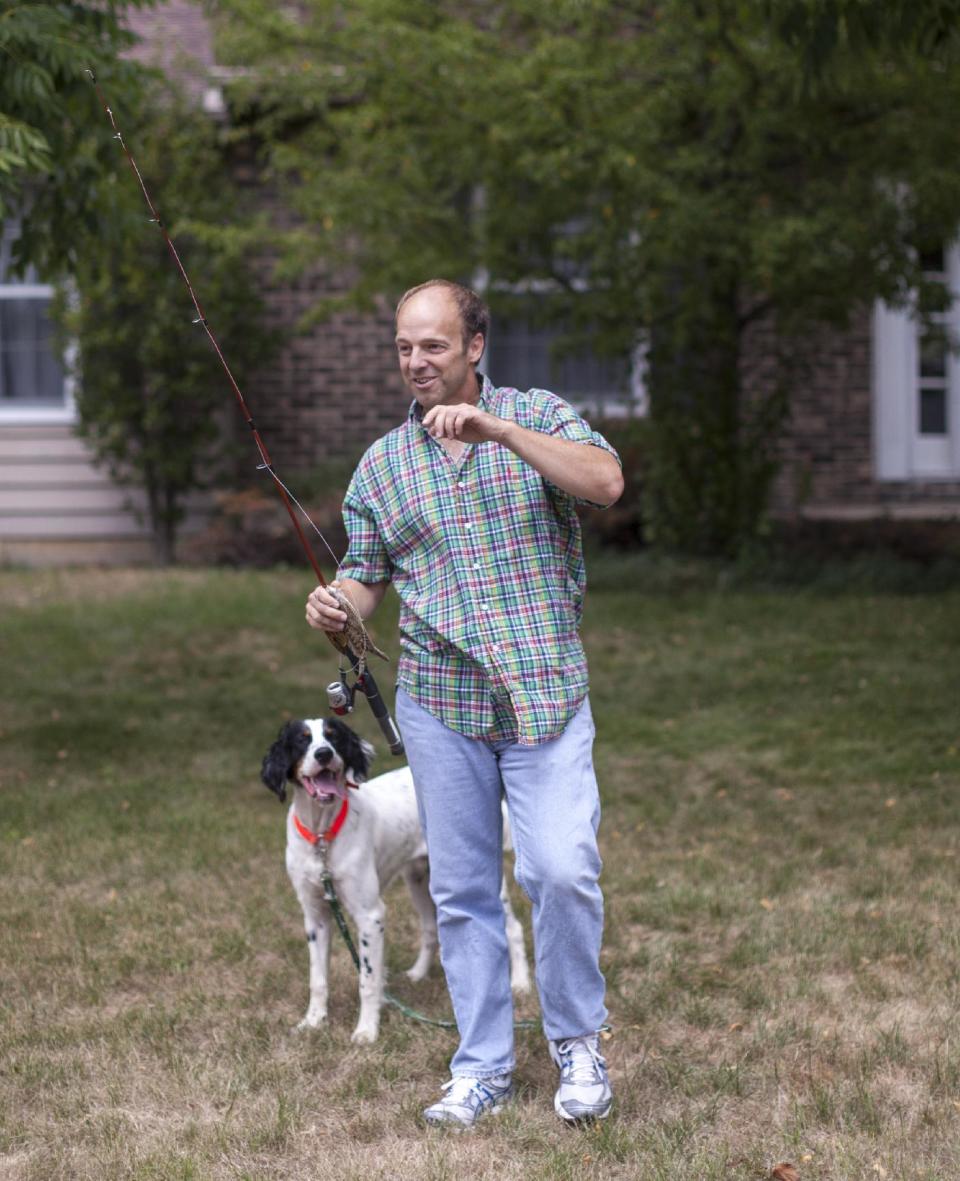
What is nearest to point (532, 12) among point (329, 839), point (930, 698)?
point (930, 698)

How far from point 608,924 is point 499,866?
67.1 inches

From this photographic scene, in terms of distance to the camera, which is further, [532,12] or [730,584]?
[730,584]

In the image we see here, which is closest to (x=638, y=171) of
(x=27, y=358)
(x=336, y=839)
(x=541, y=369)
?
(x=541, y=369)

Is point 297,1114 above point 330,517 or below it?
below

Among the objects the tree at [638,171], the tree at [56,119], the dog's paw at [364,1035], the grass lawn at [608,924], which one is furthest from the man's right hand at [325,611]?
the tree at [638,171]

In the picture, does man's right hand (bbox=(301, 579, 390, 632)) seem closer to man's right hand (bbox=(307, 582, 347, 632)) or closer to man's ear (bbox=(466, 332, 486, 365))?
man's right hand (bbox=(307, 582, 347, 632))

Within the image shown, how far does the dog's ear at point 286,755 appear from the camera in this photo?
4.60 metres

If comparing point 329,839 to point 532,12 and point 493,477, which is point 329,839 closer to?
point 493,477

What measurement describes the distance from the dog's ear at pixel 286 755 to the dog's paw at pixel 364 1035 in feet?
2.36

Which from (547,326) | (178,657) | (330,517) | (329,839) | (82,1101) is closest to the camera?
(82,1101)

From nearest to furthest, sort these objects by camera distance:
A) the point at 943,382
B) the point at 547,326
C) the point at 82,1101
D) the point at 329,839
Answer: the point at 82,1101
the point at 329,839
the point at 547,326
the point at 943,382

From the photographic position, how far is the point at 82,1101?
13.7 ft

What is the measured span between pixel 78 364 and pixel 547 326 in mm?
4205

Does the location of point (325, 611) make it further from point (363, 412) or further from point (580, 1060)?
point (363, 412)
